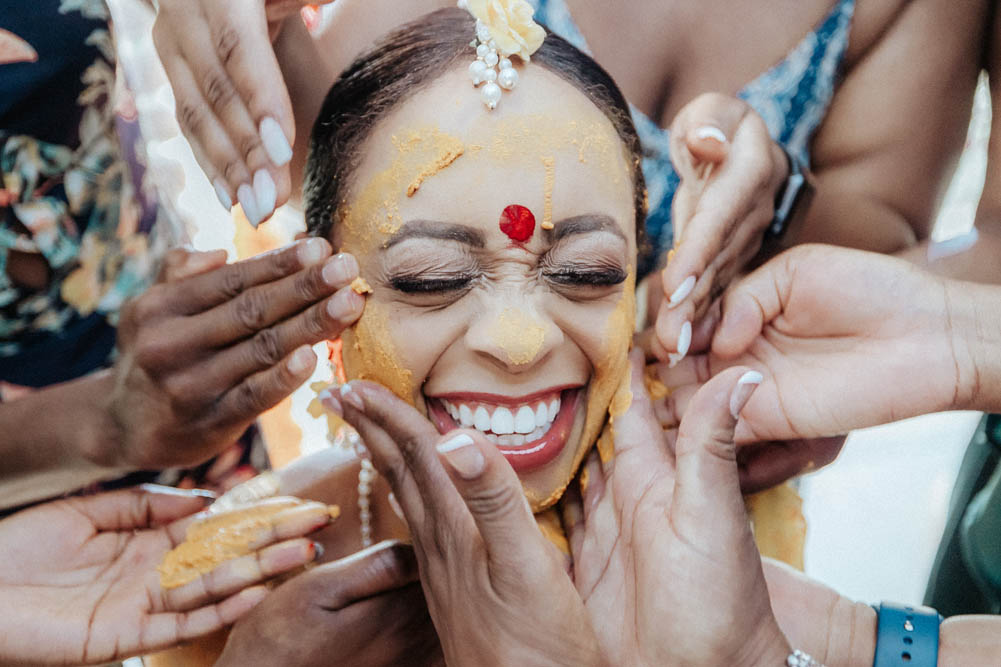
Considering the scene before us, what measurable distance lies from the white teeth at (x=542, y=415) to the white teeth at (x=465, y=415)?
0.27 ft

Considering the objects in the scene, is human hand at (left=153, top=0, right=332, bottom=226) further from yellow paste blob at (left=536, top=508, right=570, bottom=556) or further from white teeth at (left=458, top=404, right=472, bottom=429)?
yellow paste blob at (left=536, top=508, right=570, bottom=556)

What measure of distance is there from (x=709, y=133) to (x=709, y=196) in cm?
8

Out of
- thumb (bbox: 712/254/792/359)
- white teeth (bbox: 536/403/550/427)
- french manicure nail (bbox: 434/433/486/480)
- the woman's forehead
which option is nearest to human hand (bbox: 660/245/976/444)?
thumb (bbox: 712/254/792/359)

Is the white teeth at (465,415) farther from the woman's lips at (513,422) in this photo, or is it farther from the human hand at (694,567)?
the human hand at (694,567)

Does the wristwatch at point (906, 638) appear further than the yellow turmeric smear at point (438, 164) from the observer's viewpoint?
Yes

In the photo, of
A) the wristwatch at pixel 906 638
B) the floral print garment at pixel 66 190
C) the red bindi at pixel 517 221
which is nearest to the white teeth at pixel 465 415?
the red bindi at pixel 517 221

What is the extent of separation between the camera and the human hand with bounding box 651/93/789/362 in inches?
37.7

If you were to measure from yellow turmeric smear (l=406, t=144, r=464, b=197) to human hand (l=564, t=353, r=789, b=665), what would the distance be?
Answer: 36 cm

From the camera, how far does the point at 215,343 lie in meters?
0.88

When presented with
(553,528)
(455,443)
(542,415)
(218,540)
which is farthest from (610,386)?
(218,540)

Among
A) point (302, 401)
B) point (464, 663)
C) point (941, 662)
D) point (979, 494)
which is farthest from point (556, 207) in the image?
point (979, 494)

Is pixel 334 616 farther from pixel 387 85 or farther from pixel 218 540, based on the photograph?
pixel 387 85

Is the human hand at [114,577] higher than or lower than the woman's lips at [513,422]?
lower

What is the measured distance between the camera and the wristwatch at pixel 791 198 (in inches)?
40.3
